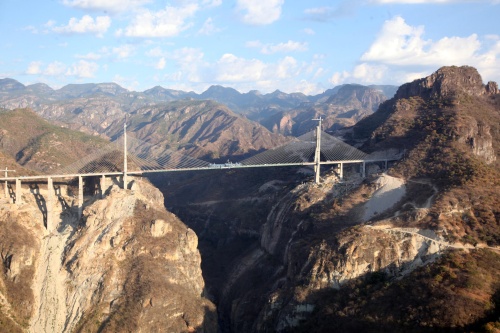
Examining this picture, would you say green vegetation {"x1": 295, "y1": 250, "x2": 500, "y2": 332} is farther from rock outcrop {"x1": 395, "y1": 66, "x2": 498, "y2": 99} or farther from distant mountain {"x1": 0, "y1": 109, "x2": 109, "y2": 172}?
distant mountain {"x1": 0, "y1": 109, "x2": 109, "y2": 172}

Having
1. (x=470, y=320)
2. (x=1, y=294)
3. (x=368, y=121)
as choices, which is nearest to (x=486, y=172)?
(x=470, y=320)

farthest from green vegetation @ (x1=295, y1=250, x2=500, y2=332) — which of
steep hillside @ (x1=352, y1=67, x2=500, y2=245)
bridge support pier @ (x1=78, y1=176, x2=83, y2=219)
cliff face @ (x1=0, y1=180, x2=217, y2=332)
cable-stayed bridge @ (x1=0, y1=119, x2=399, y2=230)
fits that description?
bridge support pier @ (x1=78, y1=176, x2=83, y2=219)

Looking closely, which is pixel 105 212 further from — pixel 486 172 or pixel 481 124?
pixel 481 124

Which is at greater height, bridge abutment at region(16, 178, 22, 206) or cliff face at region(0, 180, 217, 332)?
bridge abutment at region(16, 178, 22, 206)

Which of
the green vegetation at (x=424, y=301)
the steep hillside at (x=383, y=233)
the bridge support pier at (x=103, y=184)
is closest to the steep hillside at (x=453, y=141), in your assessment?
the steep hillside at (x=383, y=233)

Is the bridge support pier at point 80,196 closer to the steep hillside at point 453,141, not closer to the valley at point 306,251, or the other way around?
the valley at point 306,251

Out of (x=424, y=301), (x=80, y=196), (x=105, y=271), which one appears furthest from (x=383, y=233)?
(x=80, y=196)

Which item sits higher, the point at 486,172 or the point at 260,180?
the point at 486,172

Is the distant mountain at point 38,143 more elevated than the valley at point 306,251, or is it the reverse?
the distant mountain at point 38,143
